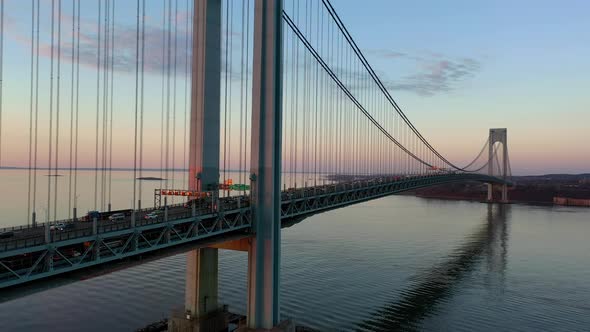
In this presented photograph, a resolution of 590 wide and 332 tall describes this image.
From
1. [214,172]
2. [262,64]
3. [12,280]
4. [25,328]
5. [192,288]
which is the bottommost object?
[25,328]

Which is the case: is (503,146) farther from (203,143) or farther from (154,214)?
(154,214)

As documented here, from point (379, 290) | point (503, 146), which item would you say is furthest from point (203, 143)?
point (503, 146)

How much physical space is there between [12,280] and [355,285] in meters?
29.4

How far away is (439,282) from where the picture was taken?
4078 cm

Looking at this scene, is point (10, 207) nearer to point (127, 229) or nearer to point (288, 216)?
point (288, 216)

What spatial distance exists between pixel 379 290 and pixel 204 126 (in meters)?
20.8

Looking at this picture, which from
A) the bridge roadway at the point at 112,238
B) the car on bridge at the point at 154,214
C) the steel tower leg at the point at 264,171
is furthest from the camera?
the steel tower leg at the point at 264,171

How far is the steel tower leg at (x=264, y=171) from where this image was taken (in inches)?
912

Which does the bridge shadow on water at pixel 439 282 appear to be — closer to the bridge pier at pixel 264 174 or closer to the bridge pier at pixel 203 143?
the bridge pier at pixel 264 174

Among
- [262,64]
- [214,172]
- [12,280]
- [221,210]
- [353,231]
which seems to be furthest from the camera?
[353,231]

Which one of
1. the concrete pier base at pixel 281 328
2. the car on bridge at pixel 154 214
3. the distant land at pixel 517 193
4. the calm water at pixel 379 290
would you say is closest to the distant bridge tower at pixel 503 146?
the distant land at pixel 517 193

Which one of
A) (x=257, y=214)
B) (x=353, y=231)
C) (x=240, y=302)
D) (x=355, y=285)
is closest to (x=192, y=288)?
(x=257, y=214)

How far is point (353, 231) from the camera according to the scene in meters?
71.2

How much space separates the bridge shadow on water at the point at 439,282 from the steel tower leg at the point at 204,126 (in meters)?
10.2
